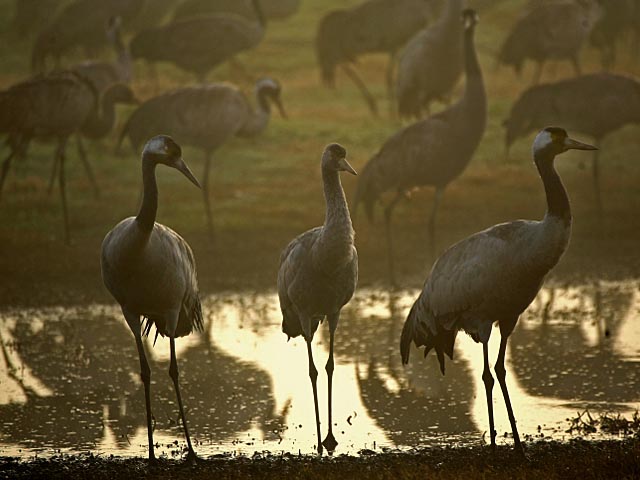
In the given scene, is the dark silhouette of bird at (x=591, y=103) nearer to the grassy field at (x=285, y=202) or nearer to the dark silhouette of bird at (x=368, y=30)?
the grassy field at (x=285, y=202)

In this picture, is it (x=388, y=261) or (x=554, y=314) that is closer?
(x=554, y=314)

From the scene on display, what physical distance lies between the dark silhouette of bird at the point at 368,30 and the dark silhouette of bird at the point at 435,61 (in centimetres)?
337

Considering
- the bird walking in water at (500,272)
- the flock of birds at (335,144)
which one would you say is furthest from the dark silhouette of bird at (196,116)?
the bird walking in water at (500,272)

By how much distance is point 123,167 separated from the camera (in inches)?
667

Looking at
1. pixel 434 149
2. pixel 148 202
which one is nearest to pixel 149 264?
pixel 148 202

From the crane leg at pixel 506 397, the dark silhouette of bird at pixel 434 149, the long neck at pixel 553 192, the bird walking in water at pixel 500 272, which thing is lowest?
the crane leg at pixel 506 397

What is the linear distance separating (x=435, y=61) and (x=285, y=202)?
7.41ft

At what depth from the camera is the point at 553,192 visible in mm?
6723

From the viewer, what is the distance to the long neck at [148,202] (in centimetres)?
691

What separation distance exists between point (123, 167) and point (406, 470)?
11214mm

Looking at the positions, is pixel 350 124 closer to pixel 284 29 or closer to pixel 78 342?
pixel 284 29

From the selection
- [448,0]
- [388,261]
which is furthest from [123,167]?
[388,261]

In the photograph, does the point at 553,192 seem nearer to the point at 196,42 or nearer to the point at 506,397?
the point at 506,397

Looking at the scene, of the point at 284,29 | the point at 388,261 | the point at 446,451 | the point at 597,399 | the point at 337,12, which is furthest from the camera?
the point at 284,29
